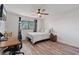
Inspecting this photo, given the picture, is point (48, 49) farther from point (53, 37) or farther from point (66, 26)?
point (66, 26)

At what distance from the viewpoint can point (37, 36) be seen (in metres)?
1.89

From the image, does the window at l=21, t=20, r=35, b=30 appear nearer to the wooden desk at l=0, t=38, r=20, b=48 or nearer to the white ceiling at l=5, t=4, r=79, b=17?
the white ceiling at l=5, t=4, r=79, b=17

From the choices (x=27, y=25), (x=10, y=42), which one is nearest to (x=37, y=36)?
(x=27, y=25)

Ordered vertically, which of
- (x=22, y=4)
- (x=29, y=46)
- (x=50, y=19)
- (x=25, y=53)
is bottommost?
(x=25, y=53)

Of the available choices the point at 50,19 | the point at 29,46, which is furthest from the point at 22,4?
the point at 29,46

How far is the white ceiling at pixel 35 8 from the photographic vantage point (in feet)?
5.77

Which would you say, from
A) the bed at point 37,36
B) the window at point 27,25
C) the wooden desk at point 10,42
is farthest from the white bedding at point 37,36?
the wooden desk at point 10,42

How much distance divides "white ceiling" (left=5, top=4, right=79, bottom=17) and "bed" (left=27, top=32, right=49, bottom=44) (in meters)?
0.34

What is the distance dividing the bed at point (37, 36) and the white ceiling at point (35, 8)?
34 centimetres

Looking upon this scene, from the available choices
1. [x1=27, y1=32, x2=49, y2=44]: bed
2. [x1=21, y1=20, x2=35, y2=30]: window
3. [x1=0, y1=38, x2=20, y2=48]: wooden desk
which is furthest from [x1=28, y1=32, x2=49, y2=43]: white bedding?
[x1=0, y1=38, x2=20, y2=48]: wooden desk

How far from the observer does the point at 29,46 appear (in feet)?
5.97

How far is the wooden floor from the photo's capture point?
1.77 m
